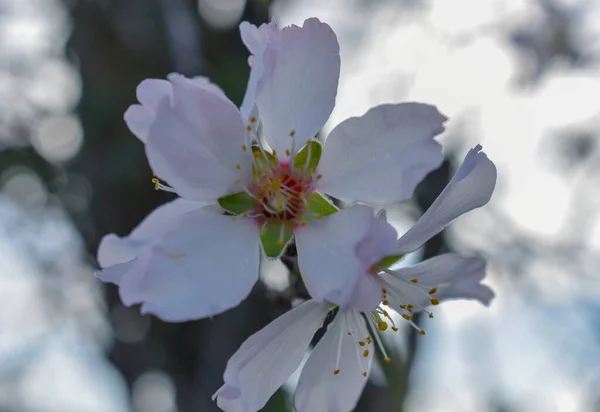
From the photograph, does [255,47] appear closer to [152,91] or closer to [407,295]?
[152,91]

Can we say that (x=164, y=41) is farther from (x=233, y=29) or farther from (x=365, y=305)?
(x=365, y=305)

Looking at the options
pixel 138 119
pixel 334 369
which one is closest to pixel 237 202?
pixel 138 119

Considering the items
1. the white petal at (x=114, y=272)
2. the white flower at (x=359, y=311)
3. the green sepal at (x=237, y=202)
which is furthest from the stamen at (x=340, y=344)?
the white petal at (x=114, y=272)

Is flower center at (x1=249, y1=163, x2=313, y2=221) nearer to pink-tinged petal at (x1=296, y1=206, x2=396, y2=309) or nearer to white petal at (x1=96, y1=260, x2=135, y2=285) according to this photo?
pink-tinged petal at (x1=296, y1=206, x2=396, y2=309)

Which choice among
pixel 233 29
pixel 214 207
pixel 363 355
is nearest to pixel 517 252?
pixel 233 29

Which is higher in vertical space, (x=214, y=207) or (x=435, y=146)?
(x=435, y=146)
